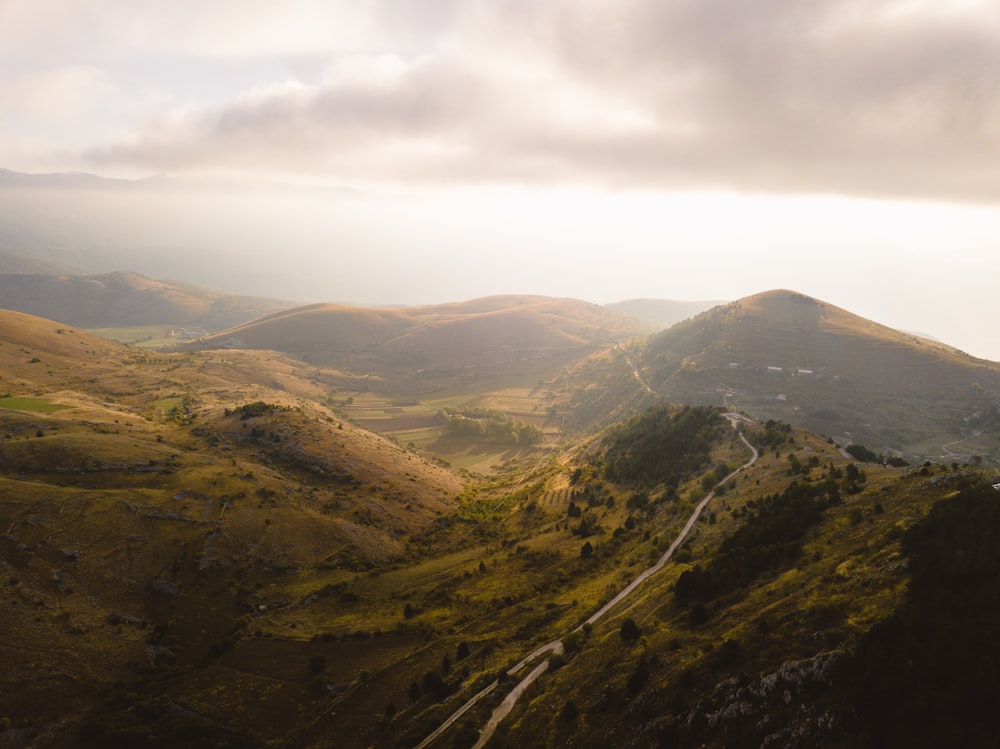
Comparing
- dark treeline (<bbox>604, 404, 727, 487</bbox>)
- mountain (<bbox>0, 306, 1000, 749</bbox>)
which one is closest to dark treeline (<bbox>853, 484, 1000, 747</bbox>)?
mountain (<bbox>0, 306, 1000, 749</bbox>)

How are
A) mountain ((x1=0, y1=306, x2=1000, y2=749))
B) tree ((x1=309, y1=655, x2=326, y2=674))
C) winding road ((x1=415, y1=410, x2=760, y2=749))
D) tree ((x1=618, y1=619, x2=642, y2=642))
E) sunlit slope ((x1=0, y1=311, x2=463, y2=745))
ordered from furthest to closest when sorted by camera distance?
tree ((x1=309, y1=655, x2=326, y2=674)), sunlit slope ((x1=0, y1=311, x2=463, y2=745)), tree ((x1=618, y1=619, x2=642, y2=642)), winding road ((x1=415, y1=410, x2=760, y2=749)), mountain ((x1=0, y1=306, x2=1000, y2=749))

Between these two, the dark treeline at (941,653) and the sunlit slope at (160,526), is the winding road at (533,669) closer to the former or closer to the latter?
the dark treeline at (941,653)

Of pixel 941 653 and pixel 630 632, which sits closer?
pixel 941 653

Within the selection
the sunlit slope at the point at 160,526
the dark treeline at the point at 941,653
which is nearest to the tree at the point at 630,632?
the dark treeline at the point at 941,653

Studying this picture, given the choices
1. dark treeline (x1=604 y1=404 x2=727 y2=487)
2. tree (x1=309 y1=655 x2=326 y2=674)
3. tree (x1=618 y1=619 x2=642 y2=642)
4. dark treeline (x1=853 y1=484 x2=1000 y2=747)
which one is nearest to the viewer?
dark treeline (x1=853 y1=484 x2=1000 y2=747)

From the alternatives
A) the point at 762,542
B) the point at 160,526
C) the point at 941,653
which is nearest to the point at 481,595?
the point at 762,542

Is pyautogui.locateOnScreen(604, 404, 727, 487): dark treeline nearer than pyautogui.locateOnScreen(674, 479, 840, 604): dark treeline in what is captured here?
No

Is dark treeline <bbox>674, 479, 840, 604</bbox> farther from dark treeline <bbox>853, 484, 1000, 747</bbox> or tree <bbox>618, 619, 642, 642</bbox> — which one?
dark treeline <bbox>853, 484, 1000, 747</bbox>

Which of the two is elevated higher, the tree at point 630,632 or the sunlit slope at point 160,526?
the tree at point 630,632

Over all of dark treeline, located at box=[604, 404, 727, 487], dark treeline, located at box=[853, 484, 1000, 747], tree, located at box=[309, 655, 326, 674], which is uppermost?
dark treeline, located at box=[853, 484, 1000, 747]

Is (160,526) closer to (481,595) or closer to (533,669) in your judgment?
(481,595)

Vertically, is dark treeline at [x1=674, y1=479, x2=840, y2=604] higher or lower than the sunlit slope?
higher
